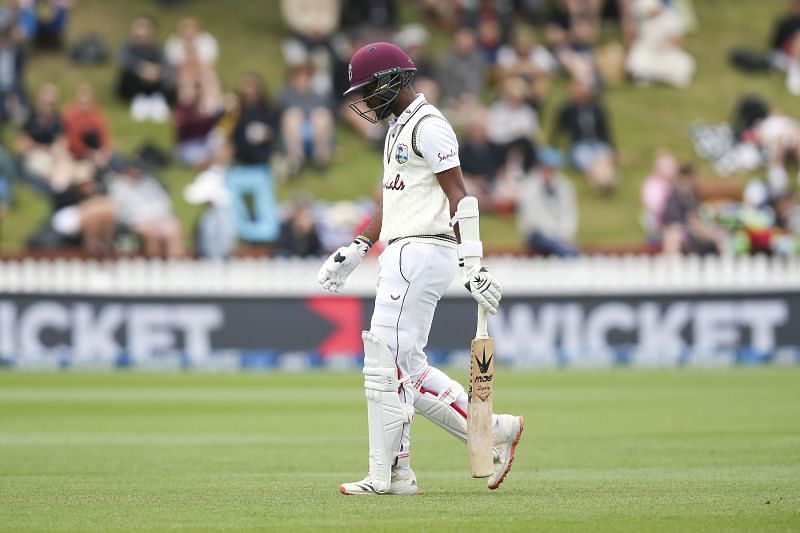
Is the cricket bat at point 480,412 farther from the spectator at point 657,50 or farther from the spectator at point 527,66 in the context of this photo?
the spectator at point 657,50

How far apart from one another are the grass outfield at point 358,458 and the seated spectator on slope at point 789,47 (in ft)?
41.9

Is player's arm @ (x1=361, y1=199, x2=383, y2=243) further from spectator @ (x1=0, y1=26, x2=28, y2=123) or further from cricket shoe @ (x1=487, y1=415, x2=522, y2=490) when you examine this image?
spectator @ (x1=0, y1=26, x2=28, y2=123)

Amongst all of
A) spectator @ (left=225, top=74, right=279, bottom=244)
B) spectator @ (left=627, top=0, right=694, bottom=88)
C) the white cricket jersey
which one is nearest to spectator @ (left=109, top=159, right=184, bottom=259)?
spectator @ (left=225, top=74, right=279, bottom=244)

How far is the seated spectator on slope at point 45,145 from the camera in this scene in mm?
22984

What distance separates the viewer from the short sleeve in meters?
7.96

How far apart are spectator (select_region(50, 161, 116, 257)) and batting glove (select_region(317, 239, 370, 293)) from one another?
13271mm

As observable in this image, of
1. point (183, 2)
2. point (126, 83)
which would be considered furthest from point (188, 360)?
point (183, 2)

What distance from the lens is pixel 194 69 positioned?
25.0m

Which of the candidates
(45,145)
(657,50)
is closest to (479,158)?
(45,145)

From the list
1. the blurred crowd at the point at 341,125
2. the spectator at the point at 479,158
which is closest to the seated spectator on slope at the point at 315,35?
the blurred crowd at the point at 341,125

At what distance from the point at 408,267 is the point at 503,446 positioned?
44.1 inches

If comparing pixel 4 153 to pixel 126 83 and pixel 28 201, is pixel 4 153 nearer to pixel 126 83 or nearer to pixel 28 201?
pixel 28 201

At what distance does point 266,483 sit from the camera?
28.5 ft

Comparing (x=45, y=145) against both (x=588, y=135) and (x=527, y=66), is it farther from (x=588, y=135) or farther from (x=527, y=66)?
(x=588, y=135)
